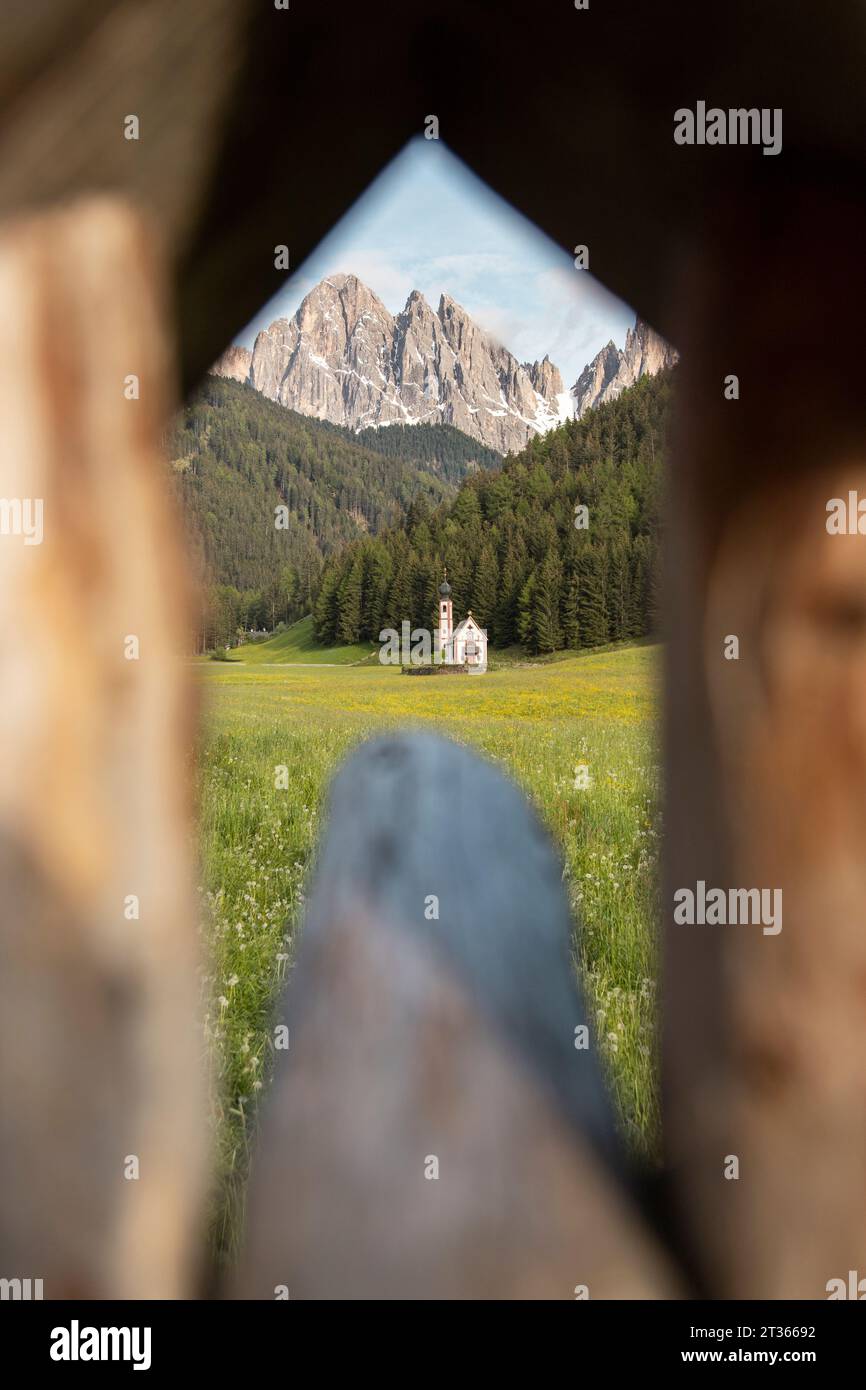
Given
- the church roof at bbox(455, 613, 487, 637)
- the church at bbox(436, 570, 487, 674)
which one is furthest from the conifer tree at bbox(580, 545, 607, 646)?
the church at bbox(436, 570, 487, 674)

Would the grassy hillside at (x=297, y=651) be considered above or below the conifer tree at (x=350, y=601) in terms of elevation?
below

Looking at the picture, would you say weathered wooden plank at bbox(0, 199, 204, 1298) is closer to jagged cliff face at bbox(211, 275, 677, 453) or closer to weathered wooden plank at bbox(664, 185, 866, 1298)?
weathered wooden plank at bbox(664, 185, 866, 1298)

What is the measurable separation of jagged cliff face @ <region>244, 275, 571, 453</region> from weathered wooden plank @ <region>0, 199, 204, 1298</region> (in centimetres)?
522

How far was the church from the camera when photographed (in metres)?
7.25

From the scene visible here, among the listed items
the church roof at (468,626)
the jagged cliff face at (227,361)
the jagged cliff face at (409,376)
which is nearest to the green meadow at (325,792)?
the church roof at (468,626)

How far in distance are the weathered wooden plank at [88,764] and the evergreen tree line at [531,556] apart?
4.88 meters

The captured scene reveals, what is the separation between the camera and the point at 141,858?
161 cm

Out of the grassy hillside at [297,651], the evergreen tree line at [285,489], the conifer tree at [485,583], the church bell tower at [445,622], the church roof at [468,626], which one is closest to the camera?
the evergreen tree line at [285,489]

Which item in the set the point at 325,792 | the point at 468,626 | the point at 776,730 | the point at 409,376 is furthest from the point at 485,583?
the point at 776,730

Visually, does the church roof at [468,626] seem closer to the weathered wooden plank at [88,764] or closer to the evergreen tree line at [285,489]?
the evergreen tree line at [285,489]

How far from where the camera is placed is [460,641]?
730cm

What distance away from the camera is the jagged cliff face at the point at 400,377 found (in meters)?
7.55
